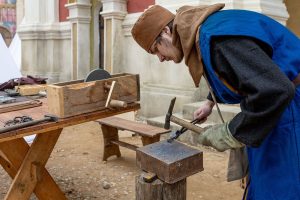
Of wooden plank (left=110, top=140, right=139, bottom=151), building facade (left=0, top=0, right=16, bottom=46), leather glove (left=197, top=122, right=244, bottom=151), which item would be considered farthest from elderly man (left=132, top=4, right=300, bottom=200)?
building facade (left=0, top=0, right=16, bottom=46)

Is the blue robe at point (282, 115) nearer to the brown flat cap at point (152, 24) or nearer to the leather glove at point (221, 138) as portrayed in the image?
the leather glove at point (221, 138)

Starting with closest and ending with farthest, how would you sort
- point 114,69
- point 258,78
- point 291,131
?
point 258,78 < point 291,131 < point 114,69

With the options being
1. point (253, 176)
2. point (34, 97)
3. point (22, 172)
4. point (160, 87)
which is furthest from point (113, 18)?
point (253, 176)

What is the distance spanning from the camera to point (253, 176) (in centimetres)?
163

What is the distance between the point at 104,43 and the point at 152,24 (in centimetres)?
557

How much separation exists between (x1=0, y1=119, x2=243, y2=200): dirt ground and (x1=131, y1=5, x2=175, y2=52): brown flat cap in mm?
1982

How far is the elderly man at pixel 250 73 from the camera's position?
4.18 ft

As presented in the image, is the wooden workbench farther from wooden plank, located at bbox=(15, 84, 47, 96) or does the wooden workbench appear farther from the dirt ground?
the dirt ground

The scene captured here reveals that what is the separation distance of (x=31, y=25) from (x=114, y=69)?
11.7 ft

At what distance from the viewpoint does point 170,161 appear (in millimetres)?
1620

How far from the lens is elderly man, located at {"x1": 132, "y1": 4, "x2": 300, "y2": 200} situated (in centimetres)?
127

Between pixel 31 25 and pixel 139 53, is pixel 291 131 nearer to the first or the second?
pixel 139 53

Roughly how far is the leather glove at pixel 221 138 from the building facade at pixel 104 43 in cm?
367

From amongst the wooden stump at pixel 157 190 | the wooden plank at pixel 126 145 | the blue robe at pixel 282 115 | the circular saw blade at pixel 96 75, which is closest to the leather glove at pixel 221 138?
the blue robe at pixel 282 115
